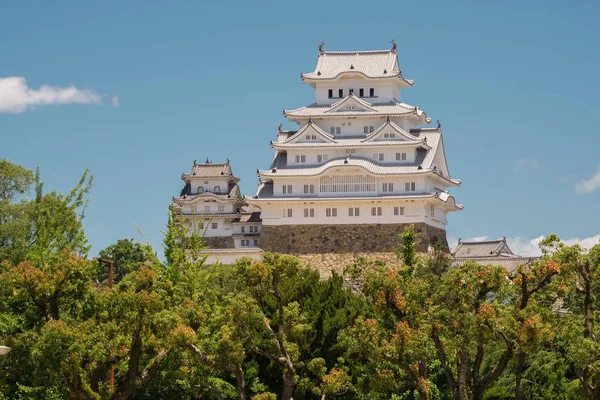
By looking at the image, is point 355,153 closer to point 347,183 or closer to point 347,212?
point 347,183

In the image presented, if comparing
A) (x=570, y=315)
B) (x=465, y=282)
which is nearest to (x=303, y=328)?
(x=465, y=282)

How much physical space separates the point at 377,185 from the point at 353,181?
56.1 inches

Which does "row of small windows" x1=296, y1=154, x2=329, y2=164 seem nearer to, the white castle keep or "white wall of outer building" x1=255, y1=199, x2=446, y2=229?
the white castle keep

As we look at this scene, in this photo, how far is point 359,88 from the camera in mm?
74625

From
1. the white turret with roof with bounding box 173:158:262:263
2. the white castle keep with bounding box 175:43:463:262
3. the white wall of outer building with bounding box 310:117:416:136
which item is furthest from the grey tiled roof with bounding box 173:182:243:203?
the white wall of outer building with bounding box 310:117:416:136

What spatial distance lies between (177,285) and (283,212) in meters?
28.2

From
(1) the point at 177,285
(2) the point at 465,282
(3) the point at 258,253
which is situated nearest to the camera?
(2) the point at 465,282

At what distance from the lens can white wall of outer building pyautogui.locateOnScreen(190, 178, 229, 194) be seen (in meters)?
79.0

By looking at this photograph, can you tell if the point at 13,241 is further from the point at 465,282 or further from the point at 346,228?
the point at 465,282

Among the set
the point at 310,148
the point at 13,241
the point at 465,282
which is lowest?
the point at 465,282

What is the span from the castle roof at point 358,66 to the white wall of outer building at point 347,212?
883 centimetres

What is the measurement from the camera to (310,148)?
2790 inches

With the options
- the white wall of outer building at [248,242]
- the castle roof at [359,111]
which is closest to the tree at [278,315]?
the castle roof at [359,111]

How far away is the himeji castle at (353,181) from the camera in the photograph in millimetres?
68938
